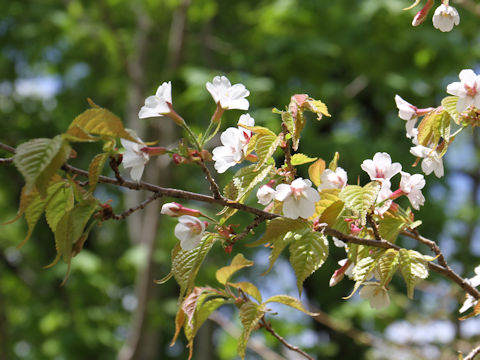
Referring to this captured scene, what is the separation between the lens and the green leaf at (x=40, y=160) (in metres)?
0.51

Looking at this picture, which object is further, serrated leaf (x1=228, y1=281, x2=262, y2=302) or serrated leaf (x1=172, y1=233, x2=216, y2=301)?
serrated leaf (x1=228, y1=281, x2=262, y2=302)

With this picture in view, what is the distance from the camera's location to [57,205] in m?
0.60

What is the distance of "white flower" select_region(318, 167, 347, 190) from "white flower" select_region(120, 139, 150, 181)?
0.85 ft

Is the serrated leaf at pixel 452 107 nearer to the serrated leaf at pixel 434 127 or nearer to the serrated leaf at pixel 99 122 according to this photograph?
the serrated leaf at pixel 434 127

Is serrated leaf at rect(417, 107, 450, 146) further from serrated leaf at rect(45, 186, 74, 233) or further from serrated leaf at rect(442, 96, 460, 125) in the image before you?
serrated leaf at rect(45, 186, 74, 233)

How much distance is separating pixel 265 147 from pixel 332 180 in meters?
0.15

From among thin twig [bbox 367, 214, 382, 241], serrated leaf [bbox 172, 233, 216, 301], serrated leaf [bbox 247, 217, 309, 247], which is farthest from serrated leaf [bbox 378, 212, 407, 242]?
serrated leaf [bbox 172, 233, 216, 301]

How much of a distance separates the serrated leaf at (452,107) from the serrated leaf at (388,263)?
229 mm

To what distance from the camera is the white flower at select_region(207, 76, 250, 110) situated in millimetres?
731

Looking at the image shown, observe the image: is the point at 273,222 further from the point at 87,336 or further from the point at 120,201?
the point at 120,201

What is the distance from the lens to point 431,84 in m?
4.64

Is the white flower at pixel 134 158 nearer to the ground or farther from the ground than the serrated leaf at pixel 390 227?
farther from the ground

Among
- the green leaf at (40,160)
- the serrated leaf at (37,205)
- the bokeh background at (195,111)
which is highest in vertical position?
the green leaf at (40,160)

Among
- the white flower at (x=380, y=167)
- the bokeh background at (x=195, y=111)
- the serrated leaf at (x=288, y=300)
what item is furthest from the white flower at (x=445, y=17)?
the bokeh background at (x=195, y=111)
